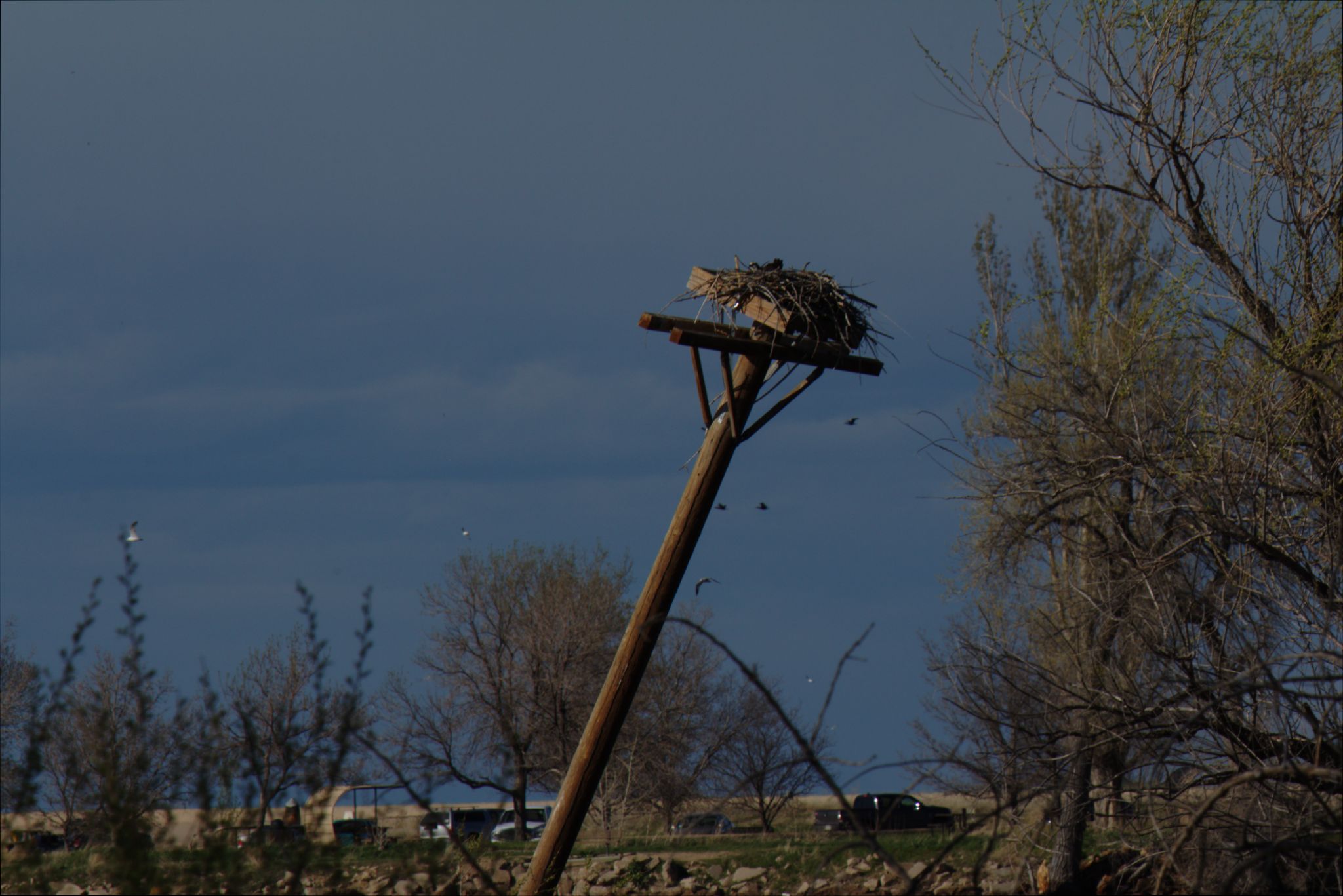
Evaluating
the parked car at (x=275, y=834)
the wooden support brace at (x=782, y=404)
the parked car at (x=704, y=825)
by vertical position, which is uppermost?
the wooden support brace at (x=782, y=404)

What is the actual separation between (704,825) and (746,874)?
57.8ft

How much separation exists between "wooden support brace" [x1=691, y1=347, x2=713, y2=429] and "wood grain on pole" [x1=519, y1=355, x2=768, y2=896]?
0.10 m

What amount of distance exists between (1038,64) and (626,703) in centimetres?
517

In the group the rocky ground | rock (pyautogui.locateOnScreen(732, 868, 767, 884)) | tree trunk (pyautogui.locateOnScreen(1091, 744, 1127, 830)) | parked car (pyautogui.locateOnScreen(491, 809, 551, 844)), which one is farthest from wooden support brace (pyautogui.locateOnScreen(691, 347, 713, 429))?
parked car (pyautogui.locateOnScreen(491, 809, 551, 844))

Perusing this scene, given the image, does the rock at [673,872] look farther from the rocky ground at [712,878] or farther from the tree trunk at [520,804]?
the tree trunk at [520,804]

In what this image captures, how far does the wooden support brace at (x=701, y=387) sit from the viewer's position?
25.4 ft

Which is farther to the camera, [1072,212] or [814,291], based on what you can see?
[1072,212]

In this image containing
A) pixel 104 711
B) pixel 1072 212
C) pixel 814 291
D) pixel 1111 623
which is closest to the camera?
pixel 104 711

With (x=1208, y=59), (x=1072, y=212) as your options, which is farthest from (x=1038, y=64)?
(x=1072, y=212)

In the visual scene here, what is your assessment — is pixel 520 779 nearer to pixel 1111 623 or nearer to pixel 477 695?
pixel 477 695

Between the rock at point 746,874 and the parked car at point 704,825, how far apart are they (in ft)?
38.3

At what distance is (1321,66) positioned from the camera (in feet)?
25.1

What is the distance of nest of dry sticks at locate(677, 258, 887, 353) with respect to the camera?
7395 mm

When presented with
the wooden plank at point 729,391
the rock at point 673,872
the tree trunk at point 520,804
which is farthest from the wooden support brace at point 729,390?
the tree trunk at point 520,804
